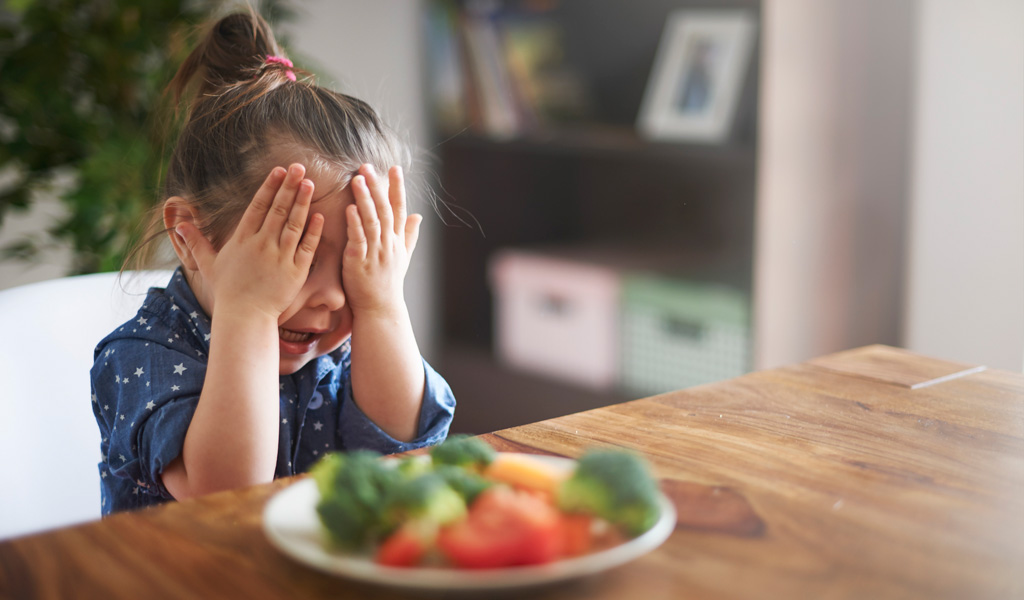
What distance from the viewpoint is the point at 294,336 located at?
0.86m

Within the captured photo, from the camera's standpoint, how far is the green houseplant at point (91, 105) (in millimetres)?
1642

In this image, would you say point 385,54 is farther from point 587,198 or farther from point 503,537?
point 503,537

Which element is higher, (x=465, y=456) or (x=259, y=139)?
(x=259, y=139)

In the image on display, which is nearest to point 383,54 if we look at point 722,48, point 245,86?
point 722,48

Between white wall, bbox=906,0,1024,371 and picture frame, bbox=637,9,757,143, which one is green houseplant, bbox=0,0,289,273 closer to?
picture frame, bbox=637,9,757,143

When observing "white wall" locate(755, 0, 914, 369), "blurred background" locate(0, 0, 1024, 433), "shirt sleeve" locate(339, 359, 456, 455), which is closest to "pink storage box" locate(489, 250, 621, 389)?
"blurred background" locate(0, 0, 1024, 433)

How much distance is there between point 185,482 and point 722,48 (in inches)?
59.6

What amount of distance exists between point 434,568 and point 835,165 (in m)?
1.55

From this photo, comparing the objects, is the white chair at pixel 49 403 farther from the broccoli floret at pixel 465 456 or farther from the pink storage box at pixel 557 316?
the pink storage box at pixel 557 316

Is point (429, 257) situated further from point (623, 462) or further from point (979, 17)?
point (623, 462)

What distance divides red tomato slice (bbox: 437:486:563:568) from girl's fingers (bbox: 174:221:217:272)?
505 mm

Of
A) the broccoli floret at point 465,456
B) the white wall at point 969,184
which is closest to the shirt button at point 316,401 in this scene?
the broccoli floret at point 465,456

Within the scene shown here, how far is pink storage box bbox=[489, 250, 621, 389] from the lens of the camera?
223 cm

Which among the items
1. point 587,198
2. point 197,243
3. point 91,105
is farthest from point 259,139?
point 587,198
